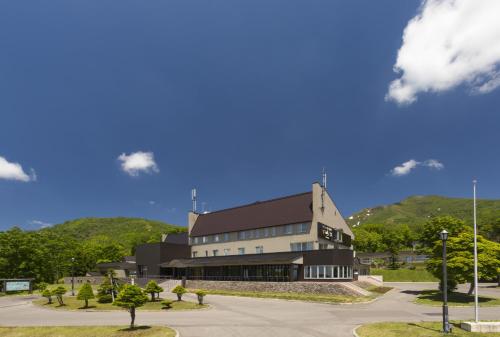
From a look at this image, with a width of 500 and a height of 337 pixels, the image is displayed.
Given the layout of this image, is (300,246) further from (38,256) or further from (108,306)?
(38,256)

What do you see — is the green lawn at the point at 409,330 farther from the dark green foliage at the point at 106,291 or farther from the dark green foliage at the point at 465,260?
the dark green foliage at the point at 106,291

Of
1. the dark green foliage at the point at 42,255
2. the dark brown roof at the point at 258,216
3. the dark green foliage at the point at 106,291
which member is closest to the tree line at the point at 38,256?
the dark green foliage at the point at 42,255

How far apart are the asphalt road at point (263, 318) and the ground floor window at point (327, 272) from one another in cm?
1061

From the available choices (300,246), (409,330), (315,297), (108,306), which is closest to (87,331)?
(108,306)

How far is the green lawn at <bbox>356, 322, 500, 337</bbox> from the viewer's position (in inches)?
747

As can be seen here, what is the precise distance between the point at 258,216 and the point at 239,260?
891 cm

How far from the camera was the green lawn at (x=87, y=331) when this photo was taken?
21122mm

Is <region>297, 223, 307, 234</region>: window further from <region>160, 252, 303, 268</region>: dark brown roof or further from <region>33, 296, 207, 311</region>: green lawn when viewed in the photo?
<region>33, 296, 207, 311</region>: green lawn

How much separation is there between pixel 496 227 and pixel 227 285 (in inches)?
3923

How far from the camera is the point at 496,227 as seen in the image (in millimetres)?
111750

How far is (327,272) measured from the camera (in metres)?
46.6

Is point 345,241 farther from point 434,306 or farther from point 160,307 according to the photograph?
point 160,307

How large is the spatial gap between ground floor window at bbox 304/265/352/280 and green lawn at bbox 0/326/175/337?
2895 cm

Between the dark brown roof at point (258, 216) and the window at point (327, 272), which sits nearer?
the window at point (327, 272)
